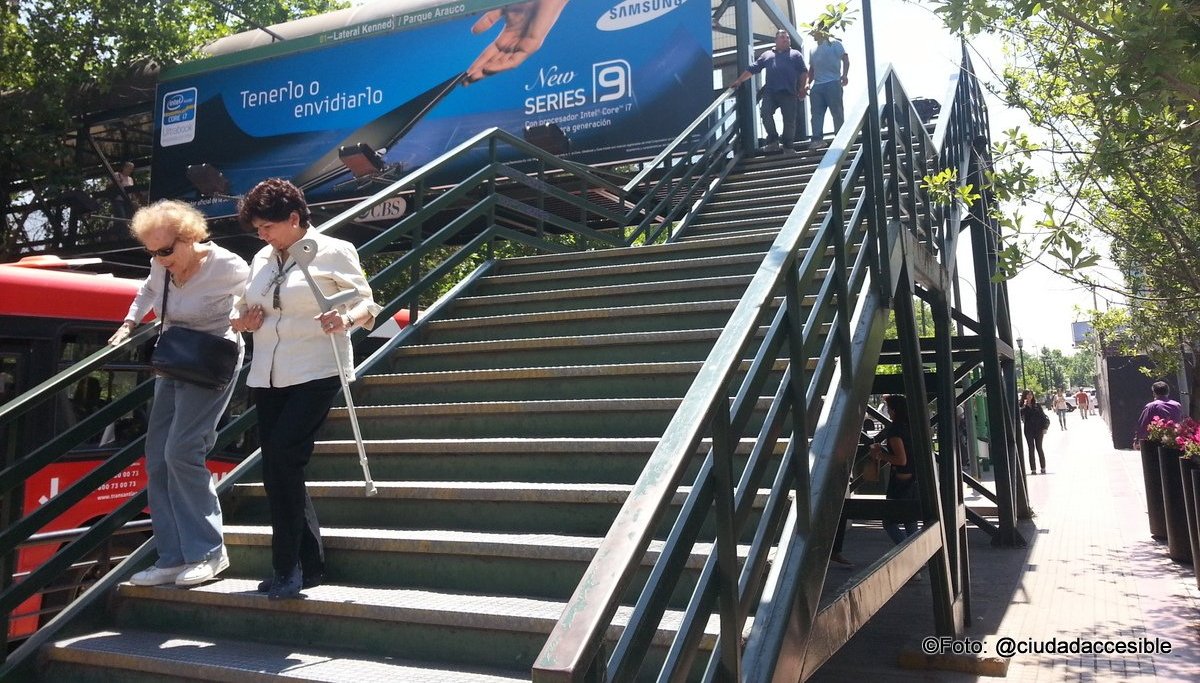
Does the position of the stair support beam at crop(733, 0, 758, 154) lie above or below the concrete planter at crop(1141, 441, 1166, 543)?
above

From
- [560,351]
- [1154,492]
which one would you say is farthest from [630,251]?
[1154,492]

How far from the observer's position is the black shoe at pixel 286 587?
344 cm

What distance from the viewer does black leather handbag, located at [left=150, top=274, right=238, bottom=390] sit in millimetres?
3633

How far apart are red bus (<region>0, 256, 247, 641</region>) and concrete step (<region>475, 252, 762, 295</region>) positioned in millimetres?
2279

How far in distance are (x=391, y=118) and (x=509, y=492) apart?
40.2ft

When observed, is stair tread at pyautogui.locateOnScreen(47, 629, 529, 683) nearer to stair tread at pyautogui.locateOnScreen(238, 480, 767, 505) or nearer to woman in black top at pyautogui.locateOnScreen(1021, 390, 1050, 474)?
stair tread at pyautogui.locateOnScreen(238, 480, 767, 505)

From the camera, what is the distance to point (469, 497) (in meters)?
3.88

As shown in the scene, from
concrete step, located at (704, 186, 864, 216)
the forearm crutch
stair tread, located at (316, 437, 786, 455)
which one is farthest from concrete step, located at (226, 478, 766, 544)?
concrete step, located at (704, 186, 864, 216)

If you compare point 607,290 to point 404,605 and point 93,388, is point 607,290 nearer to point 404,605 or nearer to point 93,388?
point 404,605

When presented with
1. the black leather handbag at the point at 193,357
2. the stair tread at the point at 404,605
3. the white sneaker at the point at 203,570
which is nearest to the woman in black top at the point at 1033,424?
the stair tread at the point at 404,605

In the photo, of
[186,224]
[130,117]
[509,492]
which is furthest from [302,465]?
[130,117]

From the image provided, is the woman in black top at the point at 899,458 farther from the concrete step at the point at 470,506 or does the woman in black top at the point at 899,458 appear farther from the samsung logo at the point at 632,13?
the samsung logo at the point at 632,13

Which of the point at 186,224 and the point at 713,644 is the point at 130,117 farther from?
the point at 713,644

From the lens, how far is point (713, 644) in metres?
2.81
